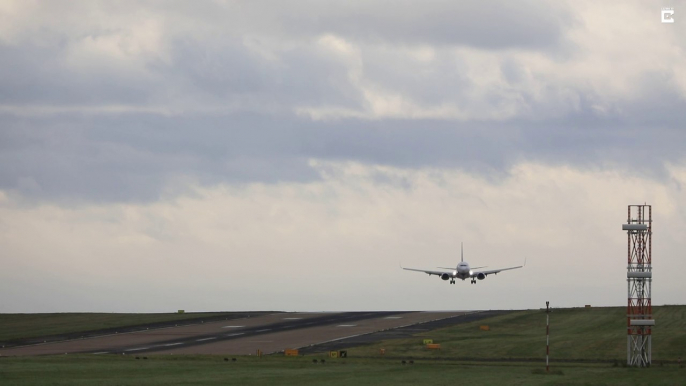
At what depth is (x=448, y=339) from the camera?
12838 cm

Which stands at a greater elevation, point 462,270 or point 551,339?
point 462,270

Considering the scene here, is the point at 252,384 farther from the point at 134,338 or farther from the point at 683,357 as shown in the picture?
the point at 134,338

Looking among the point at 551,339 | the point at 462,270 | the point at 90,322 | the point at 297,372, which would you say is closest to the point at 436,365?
the point at 297,372

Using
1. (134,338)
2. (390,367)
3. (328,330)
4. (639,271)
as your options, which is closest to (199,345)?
(134,338)

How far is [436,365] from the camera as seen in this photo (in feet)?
309

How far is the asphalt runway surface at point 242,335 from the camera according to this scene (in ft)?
394

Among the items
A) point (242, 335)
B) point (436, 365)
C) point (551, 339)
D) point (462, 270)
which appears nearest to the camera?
point (436, 365)

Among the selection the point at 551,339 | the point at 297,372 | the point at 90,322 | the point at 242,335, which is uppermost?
the point at 551,339

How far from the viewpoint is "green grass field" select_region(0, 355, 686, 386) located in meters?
75.1

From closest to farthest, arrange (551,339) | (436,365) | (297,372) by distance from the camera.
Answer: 1. (297,372)
2. (436,365)
3. (551,339)

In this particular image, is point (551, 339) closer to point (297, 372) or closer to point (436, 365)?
point (436, 365)

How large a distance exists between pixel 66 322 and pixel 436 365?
333 feet

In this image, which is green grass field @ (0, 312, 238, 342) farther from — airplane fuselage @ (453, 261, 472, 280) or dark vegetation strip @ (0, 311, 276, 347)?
airplane fuselage @ (453, 261, 472, 280)

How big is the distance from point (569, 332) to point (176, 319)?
82.0m
